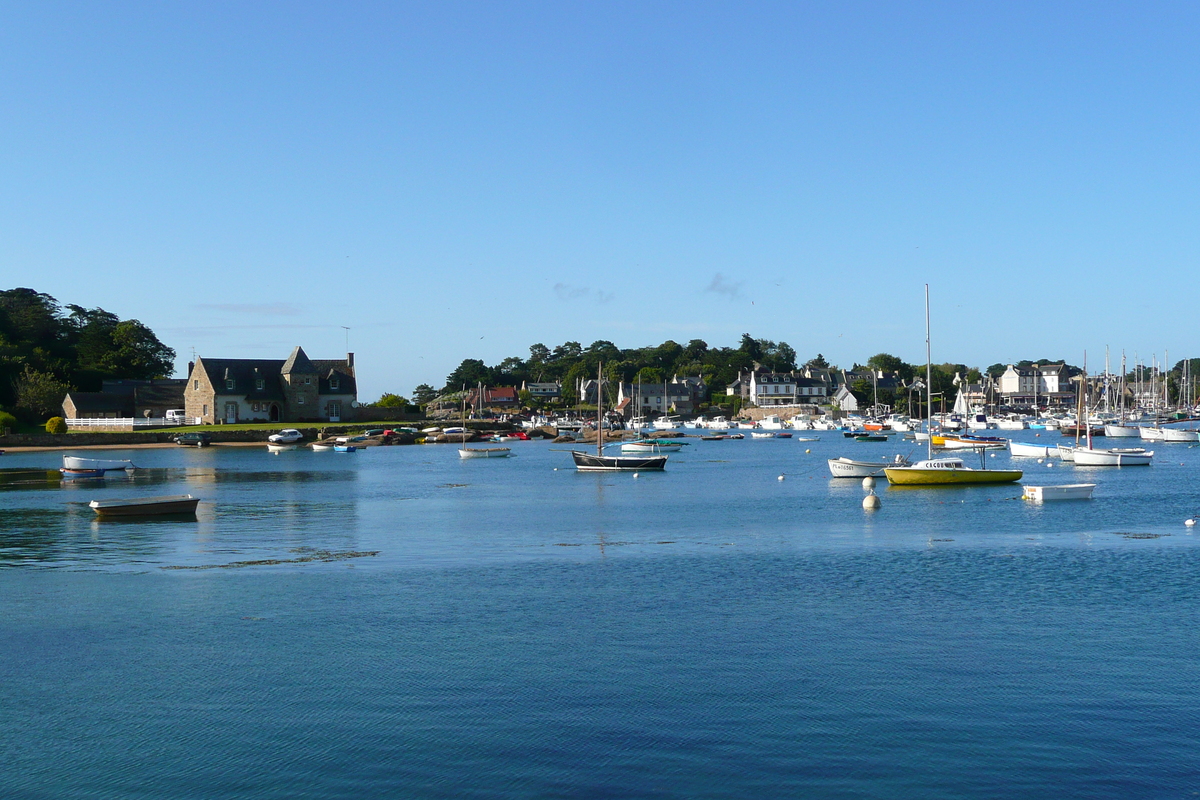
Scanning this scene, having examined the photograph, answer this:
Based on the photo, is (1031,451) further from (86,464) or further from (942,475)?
(86,464)

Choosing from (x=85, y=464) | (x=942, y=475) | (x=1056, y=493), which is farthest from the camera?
(x=85, y=464)

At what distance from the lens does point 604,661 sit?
61.7ft

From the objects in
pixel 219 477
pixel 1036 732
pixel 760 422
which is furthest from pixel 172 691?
pixel 760 422

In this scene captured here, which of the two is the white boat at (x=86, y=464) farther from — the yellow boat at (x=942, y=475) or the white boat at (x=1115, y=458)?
the white boat at (x=1115, y=458)

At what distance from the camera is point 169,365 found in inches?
5842

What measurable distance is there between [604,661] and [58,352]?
138 m

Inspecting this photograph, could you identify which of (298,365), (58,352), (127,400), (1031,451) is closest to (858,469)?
(1031,451)

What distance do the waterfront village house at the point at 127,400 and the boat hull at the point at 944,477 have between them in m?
94.4

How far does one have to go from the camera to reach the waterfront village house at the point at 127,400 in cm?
11638

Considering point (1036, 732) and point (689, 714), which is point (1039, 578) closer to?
point (1036, 732)

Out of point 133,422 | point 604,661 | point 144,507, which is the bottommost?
point 604,661

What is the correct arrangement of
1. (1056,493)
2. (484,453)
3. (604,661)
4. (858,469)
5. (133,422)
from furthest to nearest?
1. (133,422)
2. (484,453)
3. (858,469)
4. (1056,493)
5. (604,661)

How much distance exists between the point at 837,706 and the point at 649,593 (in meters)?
9.62

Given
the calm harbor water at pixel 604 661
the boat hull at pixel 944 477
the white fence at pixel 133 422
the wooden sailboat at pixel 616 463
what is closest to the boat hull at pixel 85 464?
the calm harbor water at pixel 604 661
